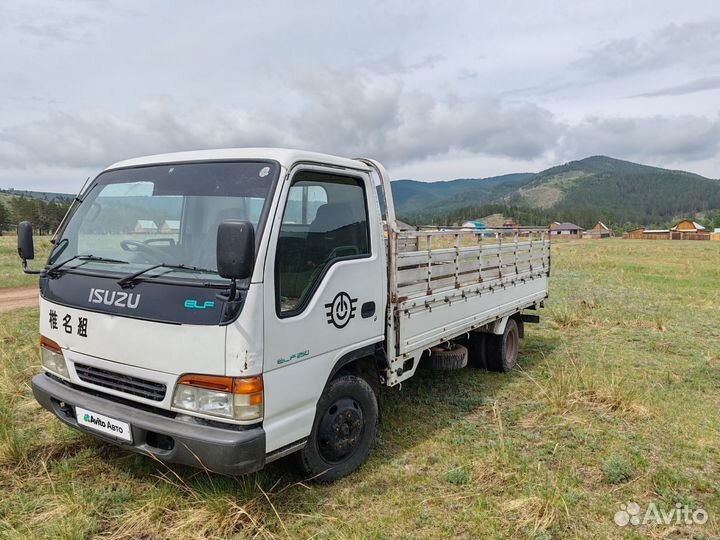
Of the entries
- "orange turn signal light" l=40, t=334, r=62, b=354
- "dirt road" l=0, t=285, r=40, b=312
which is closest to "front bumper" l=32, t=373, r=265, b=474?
"orange turn signal light" l=40, t=334, r=62, b=354

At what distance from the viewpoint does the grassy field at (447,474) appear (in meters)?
3.16

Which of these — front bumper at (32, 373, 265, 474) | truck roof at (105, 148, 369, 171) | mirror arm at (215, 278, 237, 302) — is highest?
truck roof at (105, 148, 369, 171)

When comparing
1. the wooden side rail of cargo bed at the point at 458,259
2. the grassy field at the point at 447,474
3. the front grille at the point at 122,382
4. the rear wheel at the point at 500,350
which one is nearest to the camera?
the front grille at the point at 122,382

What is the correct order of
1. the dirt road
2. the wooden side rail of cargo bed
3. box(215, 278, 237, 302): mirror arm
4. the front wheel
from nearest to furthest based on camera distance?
box(215, 278, 237, 302): mirror arm
the front wheel
the wooden side rail of cargo bed
the dirt road

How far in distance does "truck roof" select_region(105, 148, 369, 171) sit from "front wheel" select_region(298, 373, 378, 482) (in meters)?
1.59

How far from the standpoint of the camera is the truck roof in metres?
3.32

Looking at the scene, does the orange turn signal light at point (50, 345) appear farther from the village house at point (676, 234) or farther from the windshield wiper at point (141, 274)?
the village house at point (676, 234)

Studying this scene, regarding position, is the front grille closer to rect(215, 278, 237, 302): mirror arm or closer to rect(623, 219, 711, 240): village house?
rect(215, 278, 237, 302): mirror arm

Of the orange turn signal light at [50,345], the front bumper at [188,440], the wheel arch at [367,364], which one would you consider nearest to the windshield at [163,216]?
the orange turn signal light at [50,345]

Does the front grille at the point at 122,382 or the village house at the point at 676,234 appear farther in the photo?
the village house at the point at 676,234

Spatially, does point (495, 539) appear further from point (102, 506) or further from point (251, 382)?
point (102, 506)

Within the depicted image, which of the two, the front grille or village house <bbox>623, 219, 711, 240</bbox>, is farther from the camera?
village house <bbox>623, 219, 711, 240</bbox>

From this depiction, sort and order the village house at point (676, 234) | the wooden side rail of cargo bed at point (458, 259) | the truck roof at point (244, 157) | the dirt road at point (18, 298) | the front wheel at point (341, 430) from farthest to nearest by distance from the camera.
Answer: the village house at point (676, 234)
the dirt road at point (18, 298)
the wooden side rail of cargo bed at point (458, 259)
the front wheel at point (341, 430)
the truck roof at point (244, 157)

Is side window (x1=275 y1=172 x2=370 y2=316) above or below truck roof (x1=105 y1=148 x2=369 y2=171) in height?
below
